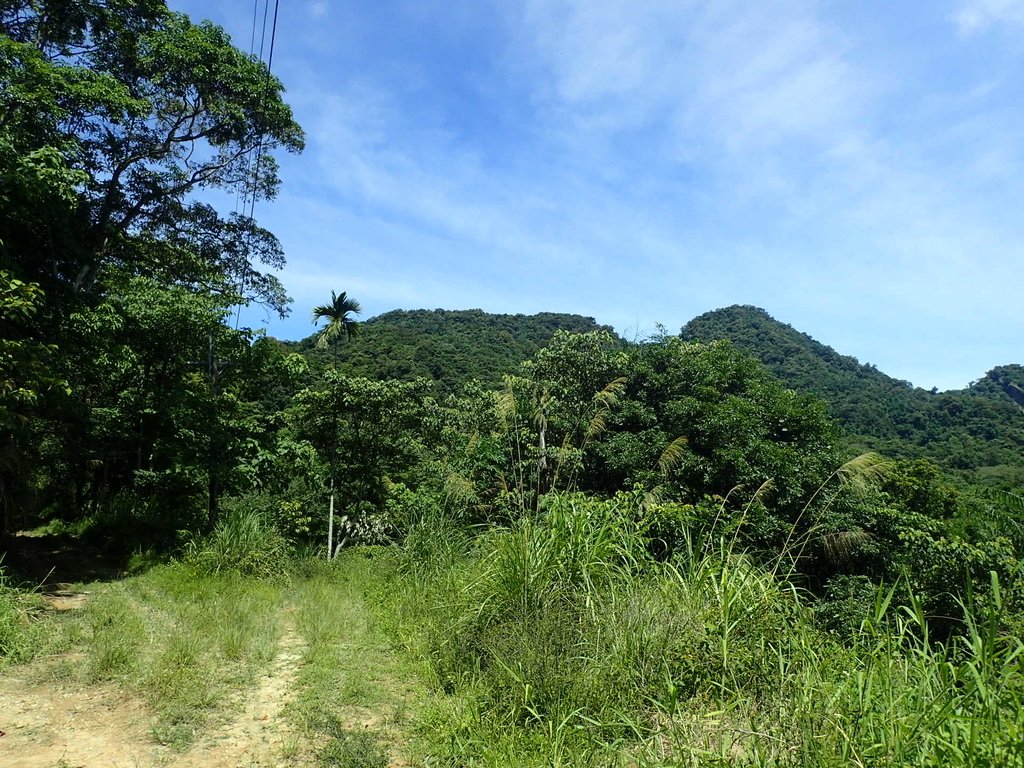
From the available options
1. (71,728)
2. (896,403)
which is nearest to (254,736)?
(71,728)

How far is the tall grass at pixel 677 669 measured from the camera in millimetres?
2590

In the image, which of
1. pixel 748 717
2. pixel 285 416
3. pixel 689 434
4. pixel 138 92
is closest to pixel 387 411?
pixel 285 416

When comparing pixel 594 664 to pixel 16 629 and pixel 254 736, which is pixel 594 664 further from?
pixel 16 629

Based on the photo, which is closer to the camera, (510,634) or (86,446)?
(510,634)

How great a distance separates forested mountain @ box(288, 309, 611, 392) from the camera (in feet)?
93.5

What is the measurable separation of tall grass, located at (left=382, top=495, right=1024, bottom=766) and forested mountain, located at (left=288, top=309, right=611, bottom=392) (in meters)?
13.7

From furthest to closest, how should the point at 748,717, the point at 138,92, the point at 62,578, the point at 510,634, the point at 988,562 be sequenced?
the point at 138,92 < the point at 988,562 < the point at 62,578 < the point at 510,634 < the point at 748,717

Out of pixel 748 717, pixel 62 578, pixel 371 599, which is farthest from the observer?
pixel 62 578

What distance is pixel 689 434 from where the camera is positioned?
13805 millimetres

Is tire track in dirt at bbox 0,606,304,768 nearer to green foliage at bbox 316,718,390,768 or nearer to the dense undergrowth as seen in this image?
the dense undergrowth

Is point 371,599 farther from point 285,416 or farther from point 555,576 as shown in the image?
point 285,416

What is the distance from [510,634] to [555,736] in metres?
1.03

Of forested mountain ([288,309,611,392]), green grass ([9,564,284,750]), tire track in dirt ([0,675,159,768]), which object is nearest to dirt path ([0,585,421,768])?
tire track in dirt ([0,675,159,768])

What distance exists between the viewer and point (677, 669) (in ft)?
12.4
